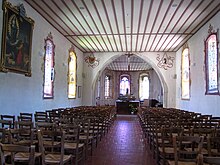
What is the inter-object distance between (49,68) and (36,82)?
69.6 inches

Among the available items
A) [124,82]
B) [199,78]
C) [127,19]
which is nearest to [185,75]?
[199,78]

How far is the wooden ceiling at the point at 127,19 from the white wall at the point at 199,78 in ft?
1.18

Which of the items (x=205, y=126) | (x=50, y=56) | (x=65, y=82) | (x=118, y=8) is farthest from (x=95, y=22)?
(x=205, y=126)

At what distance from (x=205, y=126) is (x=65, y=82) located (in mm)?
9834

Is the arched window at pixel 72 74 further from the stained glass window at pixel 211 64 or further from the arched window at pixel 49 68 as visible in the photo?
the stained glass window at pixel 211 64

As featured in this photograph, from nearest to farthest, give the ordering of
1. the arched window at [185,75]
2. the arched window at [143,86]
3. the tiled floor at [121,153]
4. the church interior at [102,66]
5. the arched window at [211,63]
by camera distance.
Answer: the tiled floor at [121,153]
the church interior at [102,66]
the arched window at [211,63]
the arched window at [185,75]
the arched window at [143,86]

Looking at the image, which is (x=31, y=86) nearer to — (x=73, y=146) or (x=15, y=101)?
(x=15, y=101)

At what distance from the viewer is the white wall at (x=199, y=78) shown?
9947 mm

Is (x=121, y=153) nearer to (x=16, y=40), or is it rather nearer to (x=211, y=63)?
(x=16, y=40)

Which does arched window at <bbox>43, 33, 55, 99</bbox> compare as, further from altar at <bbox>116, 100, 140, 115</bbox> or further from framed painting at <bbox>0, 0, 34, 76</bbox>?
altar at <bbox>116, 100, 140, 115</bbox>

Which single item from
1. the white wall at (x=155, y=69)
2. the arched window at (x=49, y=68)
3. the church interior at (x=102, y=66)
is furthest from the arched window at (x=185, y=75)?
the arched window at (x=49, y=68)

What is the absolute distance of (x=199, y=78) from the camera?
39.3 ft

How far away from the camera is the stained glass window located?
980 cm

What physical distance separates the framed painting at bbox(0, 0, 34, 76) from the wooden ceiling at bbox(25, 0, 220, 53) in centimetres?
87
